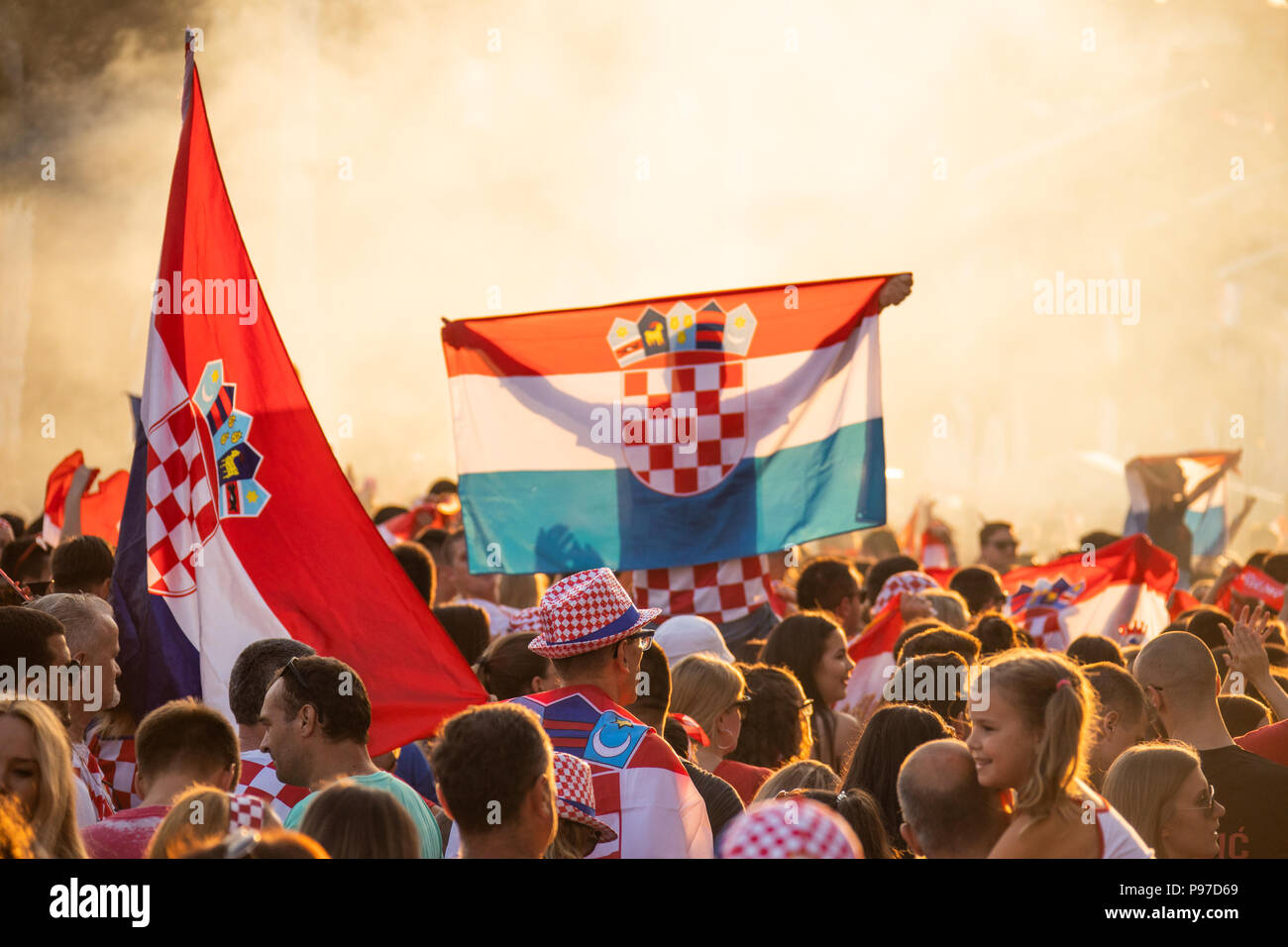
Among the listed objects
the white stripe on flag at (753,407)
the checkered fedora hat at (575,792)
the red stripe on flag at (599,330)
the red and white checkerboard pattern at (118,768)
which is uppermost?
the red stripe on flag at (599,330)

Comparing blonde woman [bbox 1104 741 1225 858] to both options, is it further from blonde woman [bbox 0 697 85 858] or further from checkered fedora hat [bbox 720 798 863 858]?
blonde woman [bbox 0 697 85 858]

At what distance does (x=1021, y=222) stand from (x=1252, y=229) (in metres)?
10.2

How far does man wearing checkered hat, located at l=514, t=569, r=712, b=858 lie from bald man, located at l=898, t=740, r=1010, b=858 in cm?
50

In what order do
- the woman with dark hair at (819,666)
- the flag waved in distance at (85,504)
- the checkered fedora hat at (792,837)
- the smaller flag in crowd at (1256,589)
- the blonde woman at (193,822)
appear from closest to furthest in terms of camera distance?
the checkered fedora hat at (792,837) → the blonde woman at (193,822) → the woman with dark hair at (819,666) → the smaller flag in crowd at (1256,589) → the flag waved in distance at (85,504)

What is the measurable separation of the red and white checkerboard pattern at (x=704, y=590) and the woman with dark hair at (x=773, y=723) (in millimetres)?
2286

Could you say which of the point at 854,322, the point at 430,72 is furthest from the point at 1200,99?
the point at 854,322

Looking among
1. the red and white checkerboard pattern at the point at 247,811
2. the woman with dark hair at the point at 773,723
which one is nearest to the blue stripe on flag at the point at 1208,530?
the woman with dark hair at the point at 773,723

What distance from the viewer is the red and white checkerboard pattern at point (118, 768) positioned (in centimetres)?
399

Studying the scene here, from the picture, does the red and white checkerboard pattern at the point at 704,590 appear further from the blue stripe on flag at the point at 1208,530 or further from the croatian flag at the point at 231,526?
the blue stripe on flag at the point at 1208,530

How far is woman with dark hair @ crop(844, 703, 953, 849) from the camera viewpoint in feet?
11.0

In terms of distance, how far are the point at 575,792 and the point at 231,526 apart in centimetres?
215

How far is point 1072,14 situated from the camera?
3048 centimetres
